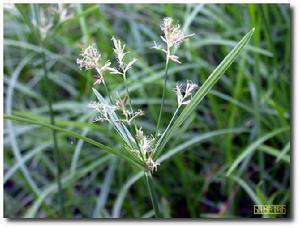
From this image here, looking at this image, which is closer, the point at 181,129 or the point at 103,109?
the point at 103,109

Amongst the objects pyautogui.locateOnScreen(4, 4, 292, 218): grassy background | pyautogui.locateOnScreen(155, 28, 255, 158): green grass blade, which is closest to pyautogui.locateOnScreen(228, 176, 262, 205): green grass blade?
pyautogui.locateOnScreen(4, 4, 292, 218): grassy background

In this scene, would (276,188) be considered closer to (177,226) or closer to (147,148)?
(177,226)

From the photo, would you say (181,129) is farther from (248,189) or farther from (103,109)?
(103,109)

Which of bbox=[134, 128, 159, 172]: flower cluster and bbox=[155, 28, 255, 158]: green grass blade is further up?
bbox=[155, 28, 255, 158]: green grass blade

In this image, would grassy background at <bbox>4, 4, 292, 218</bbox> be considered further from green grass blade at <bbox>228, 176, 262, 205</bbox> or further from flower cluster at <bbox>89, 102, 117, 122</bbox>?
flower cluster at <bbox>89, 102, 117, 122</bbox>

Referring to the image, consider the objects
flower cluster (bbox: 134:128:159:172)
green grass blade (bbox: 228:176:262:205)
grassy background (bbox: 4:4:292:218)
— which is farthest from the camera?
grassy background (bbox: 4:4:292:218)

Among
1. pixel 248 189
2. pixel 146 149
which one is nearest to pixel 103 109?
pixel 146 149

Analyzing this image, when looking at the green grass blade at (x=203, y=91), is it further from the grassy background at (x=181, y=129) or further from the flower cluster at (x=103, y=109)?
the grassy background at (x=181, y=129)

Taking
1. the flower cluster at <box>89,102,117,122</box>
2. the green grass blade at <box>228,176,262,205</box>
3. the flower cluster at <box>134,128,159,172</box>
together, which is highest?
the flower cluster at <box>89,102,117,122</box>

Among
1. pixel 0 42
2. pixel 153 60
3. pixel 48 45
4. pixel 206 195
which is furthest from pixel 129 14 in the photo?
pixel 206 195

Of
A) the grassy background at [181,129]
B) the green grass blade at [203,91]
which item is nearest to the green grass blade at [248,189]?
the grassy background at [181,129]
